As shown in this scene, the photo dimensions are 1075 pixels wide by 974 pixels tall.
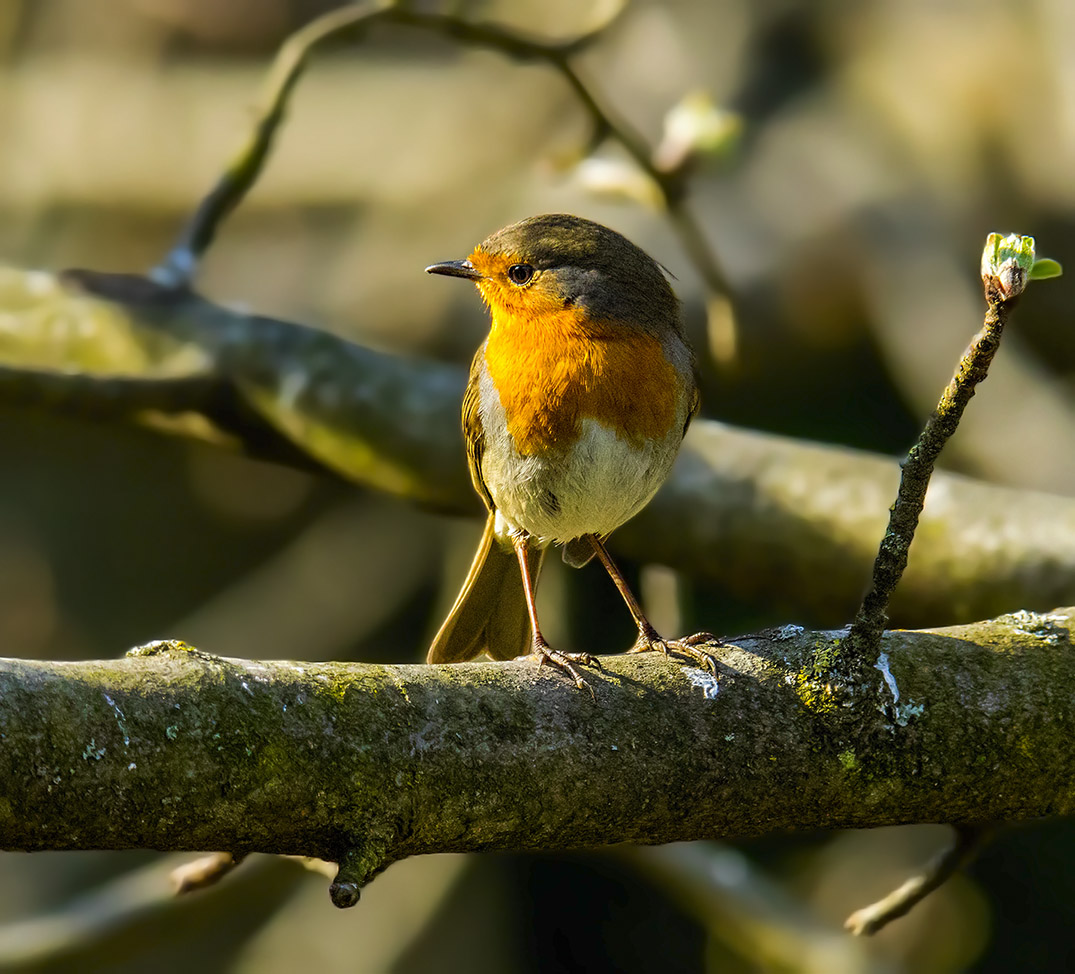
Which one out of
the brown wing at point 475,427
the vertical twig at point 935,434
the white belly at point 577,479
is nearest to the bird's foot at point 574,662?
the vertical twig at point 935,434

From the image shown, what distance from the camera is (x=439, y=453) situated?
12.5ft

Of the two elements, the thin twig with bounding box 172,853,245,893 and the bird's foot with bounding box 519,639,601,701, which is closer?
the bird's foot with bounding box 519,639,601,701

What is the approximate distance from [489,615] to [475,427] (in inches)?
20.8

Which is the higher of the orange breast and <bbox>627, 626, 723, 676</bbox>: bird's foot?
the orange breast

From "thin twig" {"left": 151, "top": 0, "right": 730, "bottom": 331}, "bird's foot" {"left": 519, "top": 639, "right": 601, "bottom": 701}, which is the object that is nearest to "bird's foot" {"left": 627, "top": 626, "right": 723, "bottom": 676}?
"bird's foot" {"left": 519, "top": 639, "right": 601, "bottom": 701}

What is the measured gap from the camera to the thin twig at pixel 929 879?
2336mm

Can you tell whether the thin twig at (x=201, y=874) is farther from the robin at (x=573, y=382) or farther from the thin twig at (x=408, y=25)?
the thin twig at (x=408, y=25)

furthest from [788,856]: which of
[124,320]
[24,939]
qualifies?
[124,320]

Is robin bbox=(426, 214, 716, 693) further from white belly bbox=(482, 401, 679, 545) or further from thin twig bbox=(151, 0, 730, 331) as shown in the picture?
thin twig bbox=(151, 0, 730, 331)

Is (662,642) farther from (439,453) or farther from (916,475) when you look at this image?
(439,453)

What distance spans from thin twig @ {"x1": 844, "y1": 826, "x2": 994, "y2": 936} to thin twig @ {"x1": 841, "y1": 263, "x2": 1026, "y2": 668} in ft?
1.98

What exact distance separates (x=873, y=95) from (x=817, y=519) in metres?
4.43

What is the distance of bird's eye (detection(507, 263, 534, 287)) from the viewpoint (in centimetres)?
295

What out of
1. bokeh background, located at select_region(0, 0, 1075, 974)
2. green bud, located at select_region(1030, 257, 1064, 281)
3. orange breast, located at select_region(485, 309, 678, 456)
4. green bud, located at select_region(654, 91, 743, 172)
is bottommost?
bokeh background, located at select_region(0, 0, 1075, 974)
